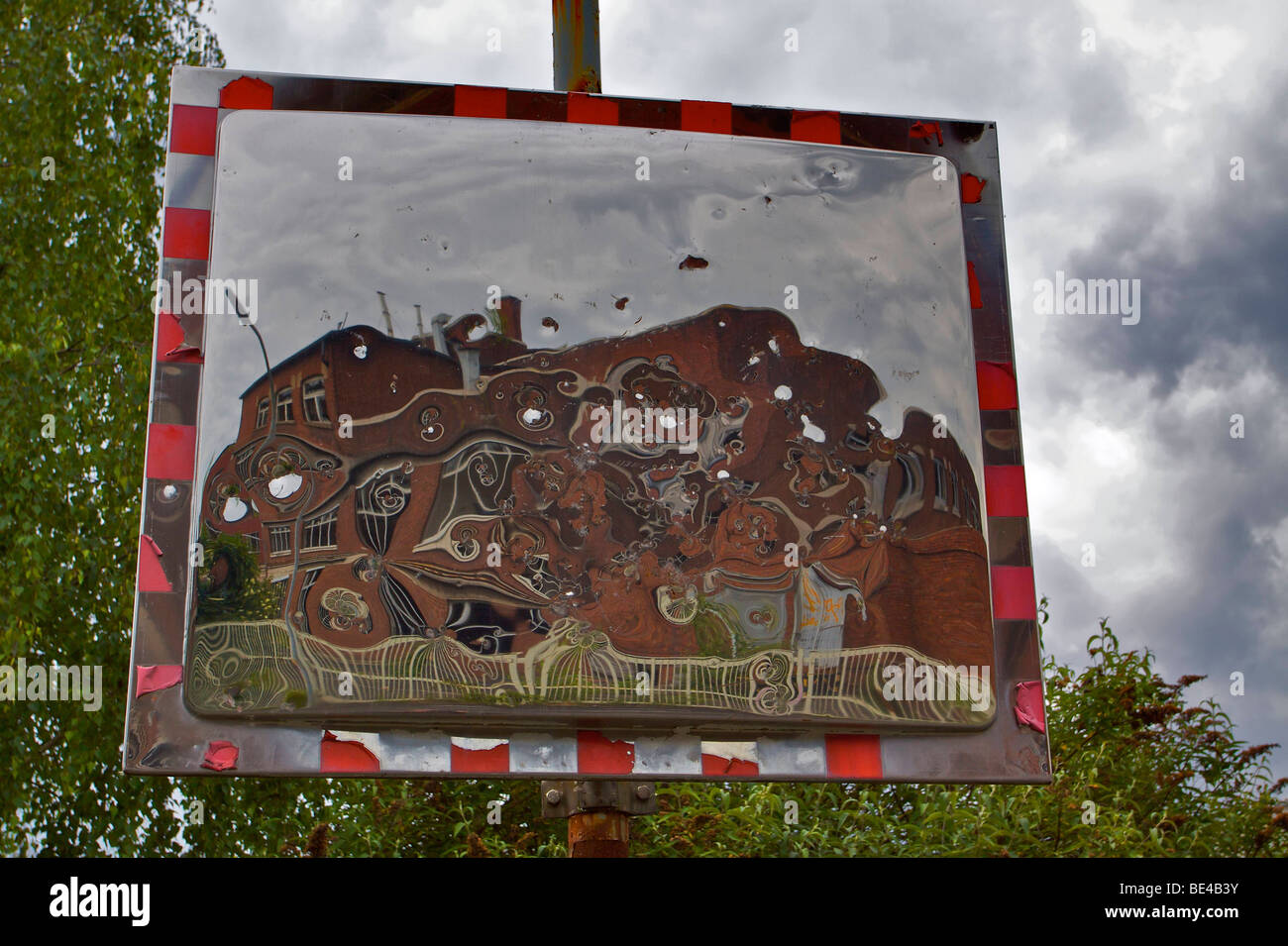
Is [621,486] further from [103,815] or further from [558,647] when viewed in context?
[103,815]

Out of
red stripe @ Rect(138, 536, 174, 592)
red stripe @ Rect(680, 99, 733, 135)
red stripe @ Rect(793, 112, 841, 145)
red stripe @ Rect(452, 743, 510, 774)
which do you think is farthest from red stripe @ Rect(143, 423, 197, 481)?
red stripe @ Rect(793, 112, 841, 145)

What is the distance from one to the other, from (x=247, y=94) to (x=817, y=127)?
4.64 ft

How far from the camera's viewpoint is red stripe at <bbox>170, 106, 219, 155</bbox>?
3.32 meters

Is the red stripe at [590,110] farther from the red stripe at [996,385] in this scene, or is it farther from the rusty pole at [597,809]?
the rusty pole at [597,809]

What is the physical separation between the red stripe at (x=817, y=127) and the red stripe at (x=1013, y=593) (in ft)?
3.86

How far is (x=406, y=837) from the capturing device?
673 centimetres

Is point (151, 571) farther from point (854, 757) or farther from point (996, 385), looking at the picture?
point (996, 385)

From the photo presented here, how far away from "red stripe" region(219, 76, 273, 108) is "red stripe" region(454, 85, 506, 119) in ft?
1.48

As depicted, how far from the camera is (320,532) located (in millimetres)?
2996

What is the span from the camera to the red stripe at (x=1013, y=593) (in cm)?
324

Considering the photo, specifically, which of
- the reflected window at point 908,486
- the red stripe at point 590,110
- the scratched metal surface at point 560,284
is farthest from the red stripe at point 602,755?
the red stripe at point 590,110

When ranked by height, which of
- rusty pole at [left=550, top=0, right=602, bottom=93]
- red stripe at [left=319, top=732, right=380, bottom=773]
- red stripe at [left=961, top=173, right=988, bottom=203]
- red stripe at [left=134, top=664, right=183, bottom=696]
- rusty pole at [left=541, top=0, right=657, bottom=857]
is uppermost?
rusty pole at [left=550, top=0, right=602, bottom=93]

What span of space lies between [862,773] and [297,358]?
153 centimetres

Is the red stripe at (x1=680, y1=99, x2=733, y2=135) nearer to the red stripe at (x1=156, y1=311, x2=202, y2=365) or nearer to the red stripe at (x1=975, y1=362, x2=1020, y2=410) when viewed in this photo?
the red stripe at (x1=975, y1=362, x2=1020, y2=410)
